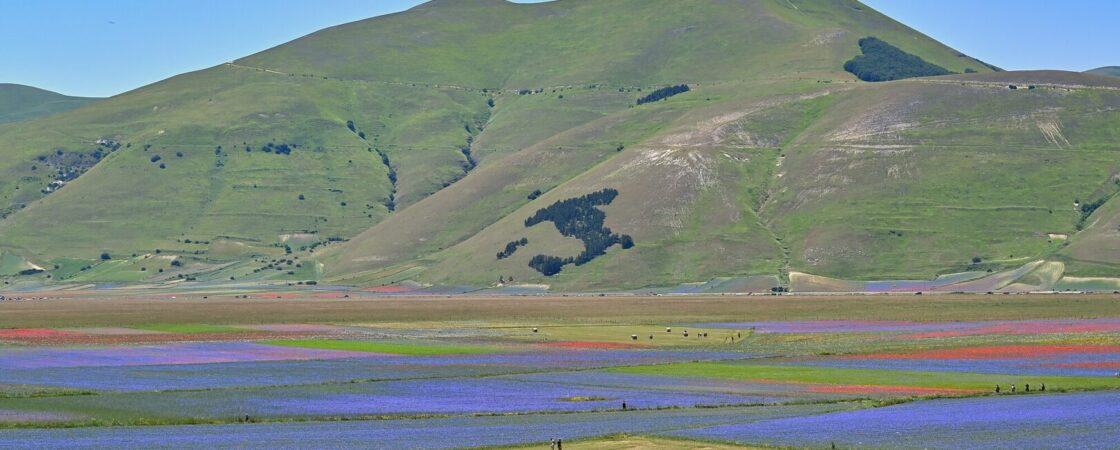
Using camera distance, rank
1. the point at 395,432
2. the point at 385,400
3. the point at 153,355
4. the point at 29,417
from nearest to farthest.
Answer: the point at 395,432, the point at 29,417, the point at 385,400, the point at 153,355

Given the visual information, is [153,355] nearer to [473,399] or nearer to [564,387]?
[564,387]

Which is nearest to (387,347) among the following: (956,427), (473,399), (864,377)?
(473,399)

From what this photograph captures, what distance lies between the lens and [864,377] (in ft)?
257

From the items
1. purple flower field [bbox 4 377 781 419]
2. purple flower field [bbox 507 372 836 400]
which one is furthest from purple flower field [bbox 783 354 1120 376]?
purple flower field [bbox 4 377 781 419]

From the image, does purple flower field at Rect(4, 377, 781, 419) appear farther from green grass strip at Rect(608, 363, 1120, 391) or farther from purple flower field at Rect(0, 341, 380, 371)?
purple flower field at Rect(0, 341, 380, 371)

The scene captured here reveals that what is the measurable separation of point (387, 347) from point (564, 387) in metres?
31.8

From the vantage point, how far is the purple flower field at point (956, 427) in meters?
52.8

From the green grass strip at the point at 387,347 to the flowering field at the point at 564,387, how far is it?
21 centimetres

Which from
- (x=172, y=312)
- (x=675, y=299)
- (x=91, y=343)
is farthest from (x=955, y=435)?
(x=675, y=299)

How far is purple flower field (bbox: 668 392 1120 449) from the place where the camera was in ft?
173

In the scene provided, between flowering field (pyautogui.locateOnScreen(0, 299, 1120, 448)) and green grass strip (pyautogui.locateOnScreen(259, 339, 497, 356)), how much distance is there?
209 millimetres

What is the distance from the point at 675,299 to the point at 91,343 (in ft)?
303

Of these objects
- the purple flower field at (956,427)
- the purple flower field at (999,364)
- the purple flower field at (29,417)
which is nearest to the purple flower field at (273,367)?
the purple flower field at (999,364)

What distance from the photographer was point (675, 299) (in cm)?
18788
